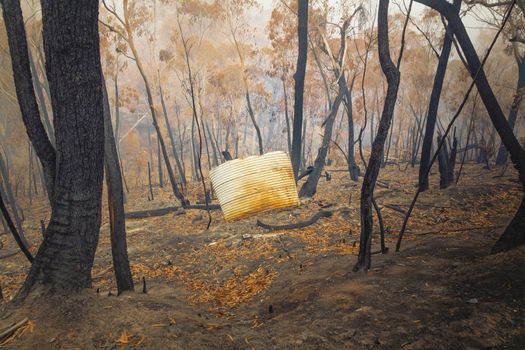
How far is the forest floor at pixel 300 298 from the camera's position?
8.86ft

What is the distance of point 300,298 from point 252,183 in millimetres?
5571

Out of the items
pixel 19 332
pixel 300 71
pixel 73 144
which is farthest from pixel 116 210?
pixel 300 71

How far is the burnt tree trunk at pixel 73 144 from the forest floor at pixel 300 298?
36 cm

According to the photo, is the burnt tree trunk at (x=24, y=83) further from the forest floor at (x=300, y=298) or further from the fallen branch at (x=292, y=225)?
the fallen branch at (x=292, y=225)

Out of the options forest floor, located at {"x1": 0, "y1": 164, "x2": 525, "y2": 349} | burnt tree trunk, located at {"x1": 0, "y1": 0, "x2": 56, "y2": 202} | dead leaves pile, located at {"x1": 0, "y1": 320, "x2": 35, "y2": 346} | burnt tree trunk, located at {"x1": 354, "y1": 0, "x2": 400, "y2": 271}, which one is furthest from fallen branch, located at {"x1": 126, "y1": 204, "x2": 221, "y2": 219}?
dead leaves pile, located at {"x1": 0, "y1": 320, "x2": 35, "y2": 346}

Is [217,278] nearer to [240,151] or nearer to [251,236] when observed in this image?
[251,236]

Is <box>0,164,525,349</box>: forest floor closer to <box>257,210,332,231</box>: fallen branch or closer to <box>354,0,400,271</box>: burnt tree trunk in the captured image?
<box>257,210,332,231</box>: fallen branch

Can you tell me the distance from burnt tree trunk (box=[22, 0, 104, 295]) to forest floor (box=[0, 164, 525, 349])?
364 mm

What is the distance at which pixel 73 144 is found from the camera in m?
3.09

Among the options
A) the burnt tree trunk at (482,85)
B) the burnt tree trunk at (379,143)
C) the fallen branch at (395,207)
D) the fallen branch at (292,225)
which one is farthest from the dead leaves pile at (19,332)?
the fallen branch at (395,207)

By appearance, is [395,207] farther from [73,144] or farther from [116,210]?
[73,144]

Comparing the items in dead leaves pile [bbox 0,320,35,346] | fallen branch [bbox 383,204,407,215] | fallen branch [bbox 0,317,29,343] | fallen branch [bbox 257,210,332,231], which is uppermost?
fallen branch [bbox 0,317,29,343]

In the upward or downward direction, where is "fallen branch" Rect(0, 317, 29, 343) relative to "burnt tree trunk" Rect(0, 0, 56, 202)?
downward

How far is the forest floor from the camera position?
270cm
